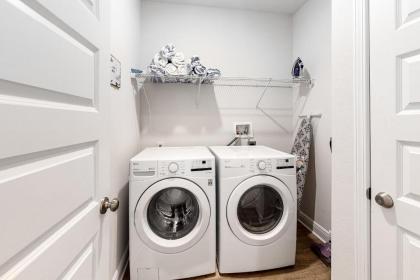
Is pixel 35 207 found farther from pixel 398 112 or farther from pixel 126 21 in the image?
pixel 126 21

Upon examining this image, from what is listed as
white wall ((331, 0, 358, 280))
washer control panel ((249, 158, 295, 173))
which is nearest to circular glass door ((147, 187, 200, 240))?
washer control panel ((249, 158, 295, 173))

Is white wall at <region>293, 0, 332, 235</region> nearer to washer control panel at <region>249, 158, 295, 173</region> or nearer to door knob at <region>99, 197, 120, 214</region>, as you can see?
washer control panel at <region>249, 158, 295, 173</region>

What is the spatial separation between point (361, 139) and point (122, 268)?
6.21 ft

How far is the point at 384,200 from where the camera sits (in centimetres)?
88

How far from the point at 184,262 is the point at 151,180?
0.68 metres

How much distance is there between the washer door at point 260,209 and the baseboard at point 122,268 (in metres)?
0.92

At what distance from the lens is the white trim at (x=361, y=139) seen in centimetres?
97

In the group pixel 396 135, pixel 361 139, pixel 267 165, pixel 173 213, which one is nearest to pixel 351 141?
pixel 361 139

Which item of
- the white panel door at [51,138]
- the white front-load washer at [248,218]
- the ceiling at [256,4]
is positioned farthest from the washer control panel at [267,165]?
the ceiling at [256,4]

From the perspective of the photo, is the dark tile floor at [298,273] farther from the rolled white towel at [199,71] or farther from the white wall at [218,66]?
the rolled white towel at [199,71]

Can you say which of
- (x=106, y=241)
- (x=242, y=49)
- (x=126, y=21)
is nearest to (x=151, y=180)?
(x=106, y=241)

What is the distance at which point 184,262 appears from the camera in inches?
62.7

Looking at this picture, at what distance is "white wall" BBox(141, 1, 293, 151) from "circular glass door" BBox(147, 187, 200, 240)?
0.83 m

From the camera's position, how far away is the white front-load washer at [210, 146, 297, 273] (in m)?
1.61
